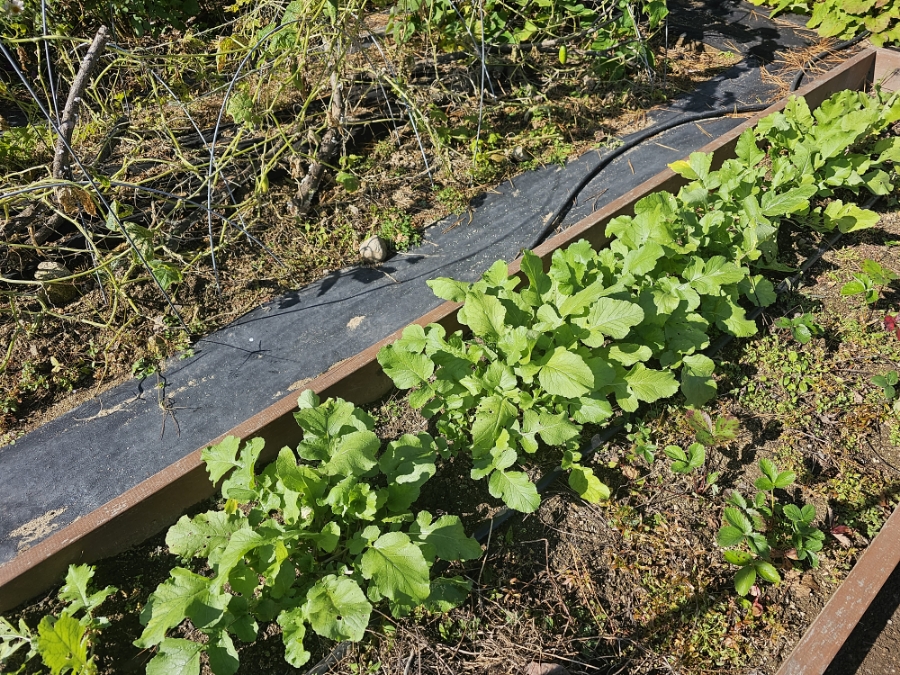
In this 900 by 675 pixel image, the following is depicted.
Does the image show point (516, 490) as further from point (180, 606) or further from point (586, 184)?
point (586, 184)

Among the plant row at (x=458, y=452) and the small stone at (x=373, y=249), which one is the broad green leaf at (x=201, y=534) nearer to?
the plant row at (x=458, y=452)

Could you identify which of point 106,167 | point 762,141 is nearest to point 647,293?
point 762,141

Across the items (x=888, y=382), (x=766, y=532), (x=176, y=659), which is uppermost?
(x=176, y=659)

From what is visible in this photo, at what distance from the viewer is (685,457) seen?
230 centimetres

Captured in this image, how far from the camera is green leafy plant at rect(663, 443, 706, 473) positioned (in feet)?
7.31

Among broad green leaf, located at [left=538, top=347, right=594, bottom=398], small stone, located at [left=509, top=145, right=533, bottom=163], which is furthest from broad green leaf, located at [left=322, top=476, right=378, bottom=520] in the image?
small stone, located at [left=509, top=145, right=533, bottom=163]

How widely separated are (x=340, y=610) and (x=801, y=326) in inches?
95.9

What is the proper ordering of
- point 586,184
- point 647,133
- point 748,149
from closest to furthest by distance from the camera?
point 748,149 → point 586,184 → point 647,133

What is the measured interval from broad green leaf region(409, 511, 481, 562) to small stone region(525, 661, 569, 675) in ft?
1.26

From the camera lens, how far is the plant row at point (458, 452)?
168 cm

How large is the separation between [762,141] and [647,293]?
242 centimetres

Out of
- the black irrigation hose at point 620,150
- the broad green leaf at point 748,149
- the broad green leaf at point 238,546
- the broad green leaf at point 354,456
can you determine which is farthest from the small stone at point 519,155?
the broad green leaf at point 238,546

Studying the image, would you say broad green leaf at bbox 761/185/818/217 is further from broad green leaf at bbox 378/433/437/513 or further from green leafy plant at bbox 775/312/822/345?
broad green leaf at bbox 378/433/437/513

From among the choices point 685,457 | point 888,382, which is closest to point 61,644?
point 685,457
